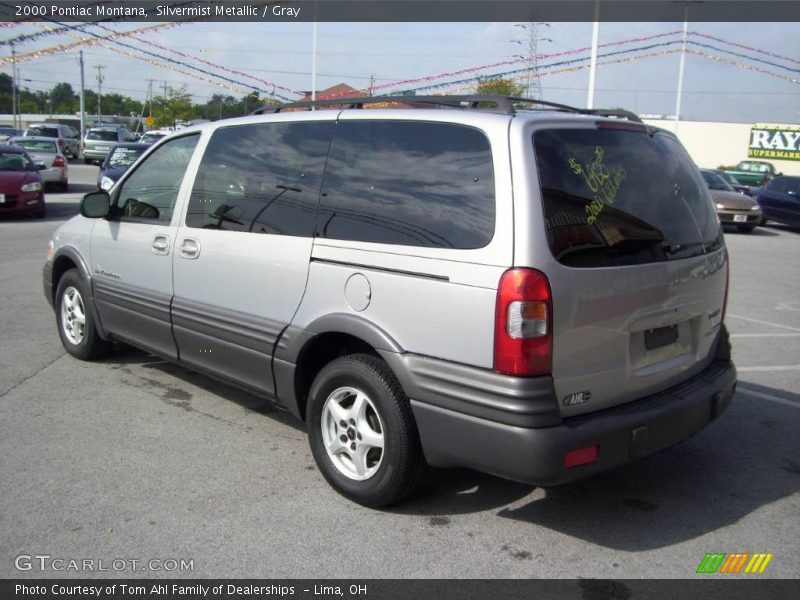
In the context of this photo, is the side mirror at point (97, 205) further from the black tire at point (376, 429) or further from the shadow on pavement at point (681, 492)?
the shadow on pavement at point (681, 492)

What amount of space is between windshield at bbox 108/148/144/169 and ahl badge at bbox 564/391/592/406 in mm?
17725

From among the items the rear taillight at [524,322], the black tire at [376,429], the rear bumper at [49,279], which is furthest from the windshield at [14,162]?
the rear taillight at [524,322]

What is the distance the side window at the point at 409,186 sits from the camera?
326 centimetres

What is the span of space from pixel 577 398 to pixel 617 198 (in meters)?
0.97

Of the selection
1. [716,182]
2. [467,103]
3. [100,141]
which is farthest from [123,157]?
[100,141]

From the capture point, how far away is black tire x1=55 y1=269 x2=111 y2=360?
579 cm

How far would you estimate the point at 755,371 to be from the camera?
20.7 ft

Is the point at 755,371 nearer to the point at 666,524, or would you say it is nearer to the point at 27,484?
the point at 666,524

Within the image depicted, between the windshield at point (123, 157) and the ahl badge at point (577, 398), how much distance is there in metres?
17.7

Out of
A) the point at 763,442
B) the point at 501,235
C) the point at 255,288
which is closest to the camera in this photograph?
the point at 501,235

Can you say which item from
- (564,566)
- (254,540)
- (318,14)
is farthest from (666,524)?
(318,14)

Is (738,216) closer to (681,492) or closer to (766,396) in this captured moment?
(766,396)

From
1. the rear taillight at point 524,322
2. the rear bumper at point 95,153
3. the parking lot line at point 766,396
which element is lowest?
the parking lot line at point 766,396

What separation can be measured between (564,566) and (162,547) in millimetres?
1780
